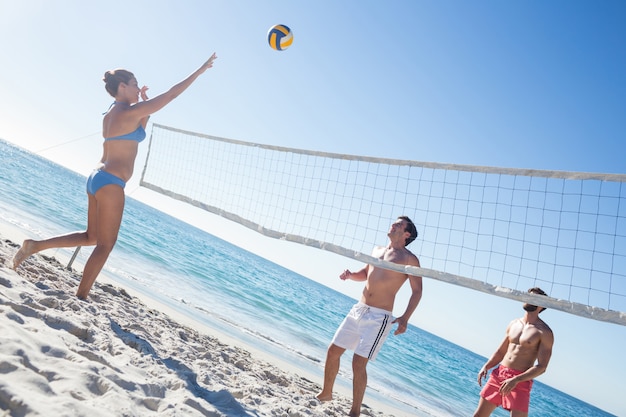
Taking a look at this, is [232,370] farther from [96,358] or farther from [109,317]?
[96,358]

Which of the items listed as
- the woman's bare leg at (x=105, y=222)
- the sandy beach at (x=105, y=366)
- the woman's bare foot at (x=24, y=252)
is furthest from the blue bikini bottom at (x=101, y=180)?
the sandy beach at (x=105, y=366)

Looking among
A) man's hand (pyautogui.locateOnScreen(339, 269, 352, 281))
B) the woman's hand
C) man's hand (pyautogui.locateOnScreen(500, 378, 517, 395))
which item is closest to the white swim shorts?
man's hand (pyautogui.locateOnScreen(339, 269, 352, 281))

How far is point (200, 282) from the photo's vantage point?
12.5 m

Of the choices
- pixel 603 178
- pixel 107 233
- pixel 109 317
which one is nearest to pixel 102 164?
pixel 107 233

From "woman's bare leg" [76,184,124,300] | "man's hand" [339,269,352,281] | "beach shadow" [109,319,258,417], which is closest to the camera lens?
"beach shadow" [109,319,258,417]

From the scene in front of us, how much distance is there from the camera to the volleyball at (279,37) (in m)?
5.64

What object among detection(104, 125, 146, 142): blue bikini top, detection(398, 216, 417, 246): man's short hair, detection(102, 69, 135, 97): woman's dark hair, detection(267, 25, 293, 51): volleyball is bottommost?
detection(398, 216, 417, 246): man's short hair

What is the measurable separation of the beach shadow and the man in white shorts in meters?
1.02

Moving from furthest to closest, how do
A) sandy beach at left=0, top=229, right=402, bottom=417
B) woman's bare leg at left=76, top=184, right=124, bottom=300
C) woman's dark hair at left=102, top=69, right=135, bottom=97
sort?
woman's dark hair at left=102, top=69, right=135, bottom=97 → woman's bare leg at left=76, top=184, right=124, bottom=300 → sandy beach at left=0, top=229, right=402, bottom=417

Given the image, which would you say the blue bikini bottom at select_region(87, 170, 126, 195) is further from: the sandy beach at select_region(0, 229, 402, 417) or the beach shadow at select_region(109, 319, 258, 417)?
the beach shadow at select_region(109, 319, 258, 417)

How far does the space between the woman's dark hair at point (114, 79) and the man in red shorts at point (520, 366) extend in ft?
11.1

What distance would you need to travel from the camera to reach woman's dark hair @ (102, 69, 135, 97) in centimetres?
324

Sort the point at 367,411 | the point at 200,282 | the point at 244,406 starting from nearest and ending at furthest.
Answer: the point at 244,406, the point at 367,411, the point at 200,282

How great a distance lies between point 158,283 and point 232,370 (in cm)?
581
